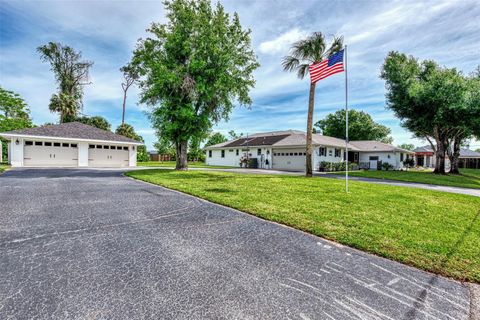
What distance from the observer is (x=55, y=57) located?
3372 centimetres

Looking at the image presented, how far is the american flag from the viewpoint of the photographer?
942 centimetres

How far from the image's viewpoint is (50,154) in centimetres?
2106

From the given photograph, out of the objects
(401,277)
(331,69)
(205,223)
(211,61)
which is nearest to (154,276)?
(205,223)

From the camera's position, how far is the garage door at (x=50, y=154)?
20156 mm

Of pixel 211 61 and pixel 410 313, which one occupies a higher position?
pixel 211 61

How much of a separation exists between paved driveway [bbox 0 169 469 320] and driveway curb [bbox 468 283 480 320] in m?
0.07

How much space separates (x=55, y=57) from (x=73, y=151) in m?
21.5

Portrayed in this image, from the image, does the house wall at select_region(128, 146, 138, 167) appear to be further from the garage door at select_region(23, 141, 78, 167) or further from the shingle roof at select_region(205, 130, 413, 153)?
the shingle roof at select_region(205, 130, 413, 153)

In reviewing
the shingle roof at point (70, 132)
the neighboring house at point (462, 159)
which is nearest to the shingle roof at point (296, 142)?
the neighboring house at point (462, 159)

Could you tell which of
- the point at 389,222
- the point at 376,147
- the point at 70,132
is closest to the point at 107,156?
the point at 70,132

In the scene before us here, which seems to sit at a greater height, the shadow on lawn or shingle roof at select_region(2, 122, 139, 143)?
shingle roof at select_region(2, 122, 139, 143)

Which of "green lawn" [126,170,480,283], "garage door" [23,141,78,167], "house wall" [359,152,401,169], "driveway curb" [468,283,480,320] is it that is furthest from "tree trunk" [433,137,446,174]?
"garage door" [23,141,78,167]

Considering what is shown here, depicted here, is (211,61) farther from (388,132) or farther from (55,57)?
(388,132)

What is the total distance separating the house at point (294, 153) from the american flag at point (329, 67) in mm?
13246
